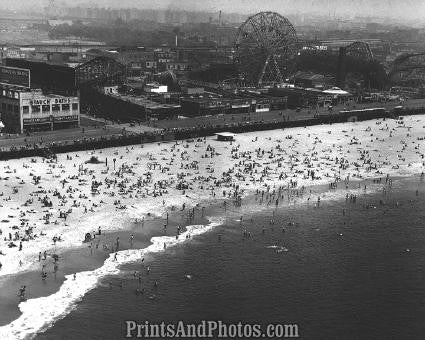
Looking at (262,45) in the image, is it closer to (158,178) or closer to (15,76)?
(15,76)

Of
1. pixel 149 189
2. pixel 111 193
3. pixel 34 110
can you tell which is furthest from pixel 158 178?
pixel 34 110

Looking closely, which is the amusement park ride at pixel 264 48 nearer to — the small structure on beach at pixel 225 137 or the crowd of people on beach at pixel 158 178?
the crowd of people on beach at pixel 158 178

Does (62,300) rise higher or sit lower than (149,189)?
lower

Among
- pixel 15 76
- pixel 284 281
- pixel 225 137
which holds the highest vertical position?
pixel 15 76

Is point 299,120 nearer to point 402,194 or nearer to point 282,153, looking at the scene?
point 282,153

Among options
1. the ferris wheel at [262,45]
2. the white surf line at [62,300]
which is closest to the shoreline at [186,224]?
the white surf line at [62,300]

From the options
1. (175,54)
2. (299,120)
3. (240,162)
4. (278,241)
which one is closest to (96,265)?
(278,241)

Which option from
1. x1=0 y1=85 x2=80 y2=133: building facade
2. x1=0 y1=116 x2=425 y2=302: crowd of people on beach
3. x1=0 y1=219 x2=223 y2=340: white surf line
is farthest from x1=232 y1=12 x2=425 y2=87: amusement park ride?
x1=0 y1=219 x2=223 y2=340: white surf line
